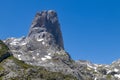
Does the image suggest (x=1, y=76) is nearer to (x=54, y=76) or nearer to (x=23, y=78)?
(x=23, y=78)

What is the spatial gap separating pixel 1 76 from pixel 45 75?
84.3ft

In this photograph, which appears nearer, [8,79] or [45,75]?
[8,79]

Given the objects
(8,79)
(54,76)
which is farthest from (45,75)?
(8,79)

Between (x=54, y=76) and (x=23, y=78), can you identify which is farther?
(x=54, y=76)

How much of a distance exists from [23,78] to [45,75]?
17205 millimetres

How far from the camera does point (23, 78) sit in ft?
578

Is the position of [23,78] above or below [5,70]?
below

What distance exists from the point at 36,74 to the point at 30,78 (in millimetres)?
7865

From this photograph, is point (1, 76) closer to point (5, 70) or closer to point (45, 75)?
point (5, 70)

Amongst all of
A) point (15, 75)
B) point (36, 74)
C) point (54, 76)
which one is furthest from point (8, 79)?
point (54, 76)

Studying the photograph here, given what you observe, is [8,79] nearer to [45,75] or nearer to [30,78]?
[30,78]

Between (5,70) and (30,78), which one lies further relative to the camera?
(5,70)

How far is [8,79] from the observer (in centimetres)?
17512

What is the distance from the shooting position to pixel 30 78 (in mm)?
173125
